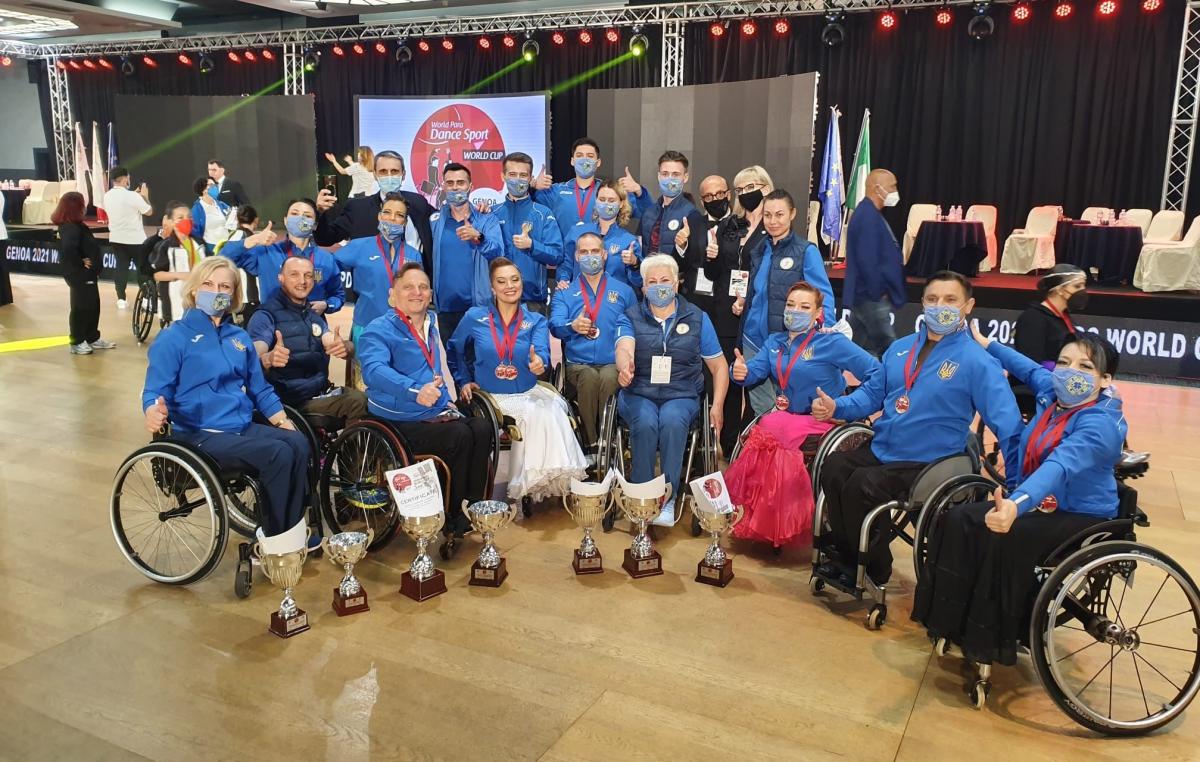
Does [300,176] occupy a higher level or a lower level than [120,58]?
lower

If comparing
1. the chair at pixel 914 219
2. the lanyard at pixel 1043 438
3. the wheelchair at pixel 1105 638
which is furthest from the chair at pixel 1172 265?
the lanyard at pixel 1043 438

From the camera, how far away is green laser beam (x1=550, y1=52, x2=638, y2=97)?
33.2 feet

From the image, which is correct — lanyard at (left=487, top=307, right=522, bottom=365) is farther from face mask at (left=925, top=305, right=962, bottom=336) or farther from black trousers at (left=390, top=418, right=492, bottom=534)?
face mask at (left=925, top=305, right=962, bottom=336)

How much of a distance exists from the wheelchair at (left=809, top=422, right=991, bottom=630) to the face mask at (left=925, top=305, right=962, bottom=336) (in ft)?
1.23

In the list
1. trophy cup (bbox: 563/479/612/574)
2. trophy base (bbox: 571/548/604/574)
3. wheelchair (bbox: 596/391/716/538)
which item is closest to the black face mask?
wheelchair (bbox: 596/391/716/538)

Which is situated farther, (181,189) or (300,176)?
(181,189)

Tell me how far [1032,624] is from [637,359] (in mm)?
1823

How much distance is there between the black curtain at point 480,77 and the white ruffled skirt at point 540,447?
7127mm

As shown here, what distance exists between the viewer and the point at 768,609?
306 centimetres

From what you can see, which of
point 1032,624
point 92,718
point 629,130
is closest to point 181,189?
point 629,130

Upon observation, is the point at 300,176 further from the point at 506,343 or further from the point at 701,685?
the point at 701,685

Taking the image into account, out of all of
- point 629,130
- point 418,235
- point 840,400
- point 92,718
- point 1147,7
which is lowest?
point 92,718

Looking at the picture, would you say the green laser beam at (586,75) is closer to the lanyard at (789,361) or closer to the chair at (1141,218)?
the chair at (1141,218)

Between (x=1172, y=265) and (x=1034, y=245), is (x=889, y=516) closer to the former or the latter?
(x=1172, y=265)
